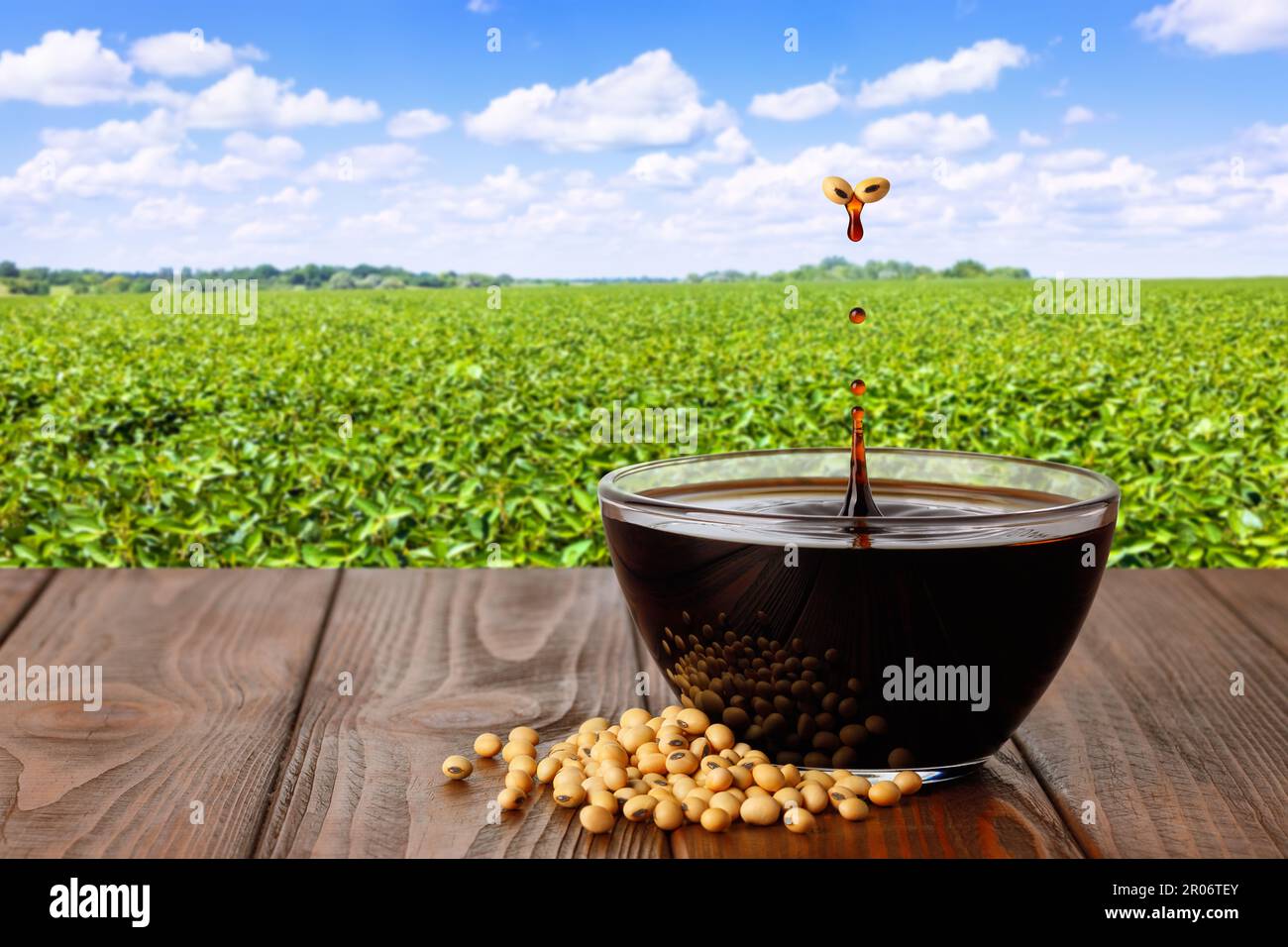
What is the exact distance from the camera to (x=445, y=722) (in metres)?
0.95

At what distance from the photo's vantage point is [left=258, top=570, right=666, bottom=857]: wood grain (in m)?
0.72

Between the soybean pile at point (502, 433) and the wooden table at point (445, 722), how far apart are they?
104 centimetres

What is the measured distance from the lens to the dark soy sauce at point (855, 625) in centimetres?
73

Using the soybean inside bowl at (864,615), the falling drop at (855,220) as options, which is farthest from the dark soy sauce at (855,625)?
the falling drop at (855,220)

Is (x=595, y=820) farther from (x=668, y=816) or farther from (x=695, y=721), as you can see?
(x=695, y=721)

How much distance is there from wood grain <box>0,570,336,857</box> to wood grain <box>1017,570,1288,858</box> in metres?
0.54

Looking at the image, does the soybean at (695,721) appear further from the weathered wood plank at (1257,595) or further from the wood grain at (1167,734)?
the weathered wood plank at (1257,595)

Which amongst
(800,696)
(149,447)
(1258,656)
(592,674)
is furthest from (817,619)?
(149,447)

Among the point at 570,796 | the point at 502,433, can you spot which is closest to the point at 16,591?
the point at 570,796

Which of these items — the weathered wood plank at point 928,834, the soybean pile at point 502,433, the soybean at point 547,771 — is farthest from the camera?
the soybean pile at point 502,433

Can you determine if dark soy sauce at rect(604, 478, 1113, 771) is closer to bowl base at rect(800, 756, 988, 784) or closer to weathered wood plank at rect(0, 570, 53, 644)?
bowl base at rect(800, 756, 988, 784)
